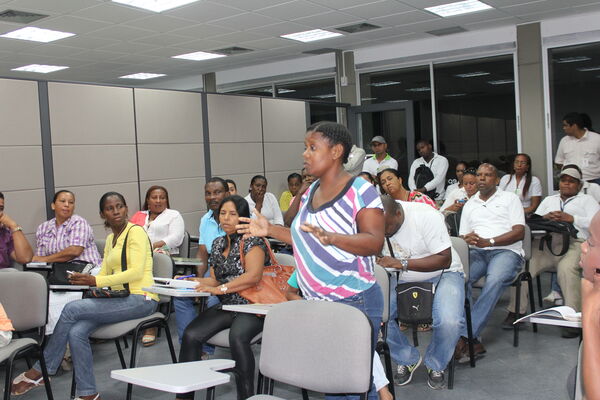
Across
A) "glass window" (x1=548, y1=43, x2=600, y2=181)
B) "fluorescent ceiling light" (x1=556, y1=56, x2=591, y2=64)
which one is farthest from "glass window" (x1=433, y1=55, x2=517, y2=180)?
"fluorescent ceiling light" (x1=556, y1=56, x2=591, y2=64)

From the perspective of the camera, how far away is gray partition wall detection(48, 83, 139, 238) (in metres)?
5.16

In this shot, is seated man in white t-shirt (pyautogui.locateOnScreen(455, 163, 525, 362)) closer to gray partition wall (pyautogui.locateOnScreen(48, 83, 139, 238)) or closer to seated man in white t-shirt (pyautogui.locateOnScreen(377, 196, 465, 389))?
seated man in white t-shirt (pyautogui.locateOnScreen(377, 196, 465, 389))

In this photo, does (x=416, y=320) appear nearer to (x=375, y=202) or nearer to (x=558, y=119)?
(x=375, y=202)

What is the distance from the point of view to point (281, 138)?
24.7 ft

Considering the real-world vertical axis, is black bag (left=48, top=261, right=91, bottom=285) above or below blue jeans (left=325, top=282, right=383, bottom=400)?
below

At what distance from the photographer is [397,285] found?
3541 mm

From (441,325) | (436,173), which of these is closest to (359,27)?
(436,173)

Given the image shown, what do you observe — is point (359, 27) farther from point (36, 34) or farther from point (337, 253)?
point (337, 253)

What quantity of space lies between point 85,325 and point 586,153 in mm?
5895

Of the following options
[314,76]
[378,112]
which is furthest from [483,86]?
[314,76]

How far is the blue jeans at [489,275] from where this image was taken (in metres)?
4.03

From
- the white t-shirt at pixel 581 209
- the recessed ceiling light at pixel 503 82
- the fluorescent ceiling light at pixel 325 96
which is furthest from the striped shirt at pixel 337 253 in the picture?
the fluorescent ceiling light at pixel 325 96

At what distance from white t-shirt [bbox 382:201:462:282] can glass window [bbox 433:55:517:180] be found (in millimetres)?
5315

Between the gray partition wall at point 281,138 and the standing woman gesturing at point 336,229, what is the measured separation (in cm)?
497
